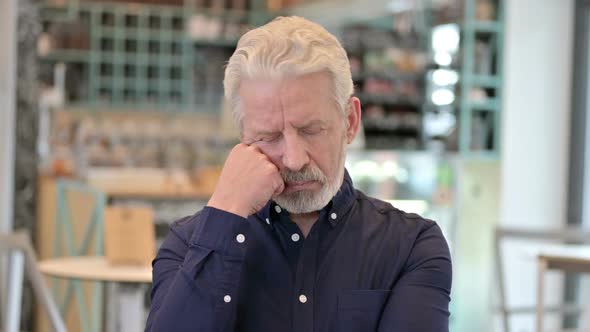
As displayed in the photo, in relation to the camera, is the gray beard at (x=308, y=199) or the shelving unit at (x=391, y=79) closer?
the gray beard at (x=308, y=199)

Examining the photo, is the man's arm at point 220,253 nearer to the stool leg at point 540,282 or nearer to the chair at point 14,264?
the chair at point 14,264

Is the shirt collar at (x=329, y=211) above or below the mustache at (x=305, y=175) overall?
below

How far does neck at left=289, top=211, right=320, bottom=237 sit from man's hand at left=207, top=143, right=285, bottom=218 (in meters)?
0.11

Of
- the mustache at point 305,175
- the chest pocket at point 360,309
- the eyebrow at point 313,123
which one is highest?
the eyebrow at point 313,123

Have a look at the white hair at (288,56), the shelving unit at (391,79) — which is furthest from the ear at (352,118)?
the shelving unit at (391,79)

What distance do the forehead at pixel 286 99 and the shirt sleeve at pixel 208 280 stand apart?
0.17 m

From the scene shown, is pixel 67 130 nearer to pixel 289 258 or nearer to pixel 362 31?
pixel 362 31

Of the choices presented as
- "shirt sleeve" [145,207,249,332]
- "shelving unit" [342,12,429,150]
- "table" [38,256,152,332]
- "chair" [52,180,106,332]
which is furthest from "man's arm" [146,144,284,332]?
"shelving unit" [342,12,429,150]

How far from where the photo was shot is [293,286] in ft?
5.18

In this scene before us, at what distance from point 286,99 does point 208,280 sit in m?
0.30

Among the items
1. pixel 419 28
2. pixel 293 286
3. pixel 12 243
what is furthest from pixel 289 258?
pixel 419 28

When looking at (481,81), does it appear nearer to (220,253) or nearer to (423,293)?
(423,293)

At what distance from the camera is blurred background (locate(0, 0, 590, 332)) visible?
5633 millimetres

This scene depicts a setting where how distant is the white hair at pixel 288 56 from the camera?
151 centimetres
